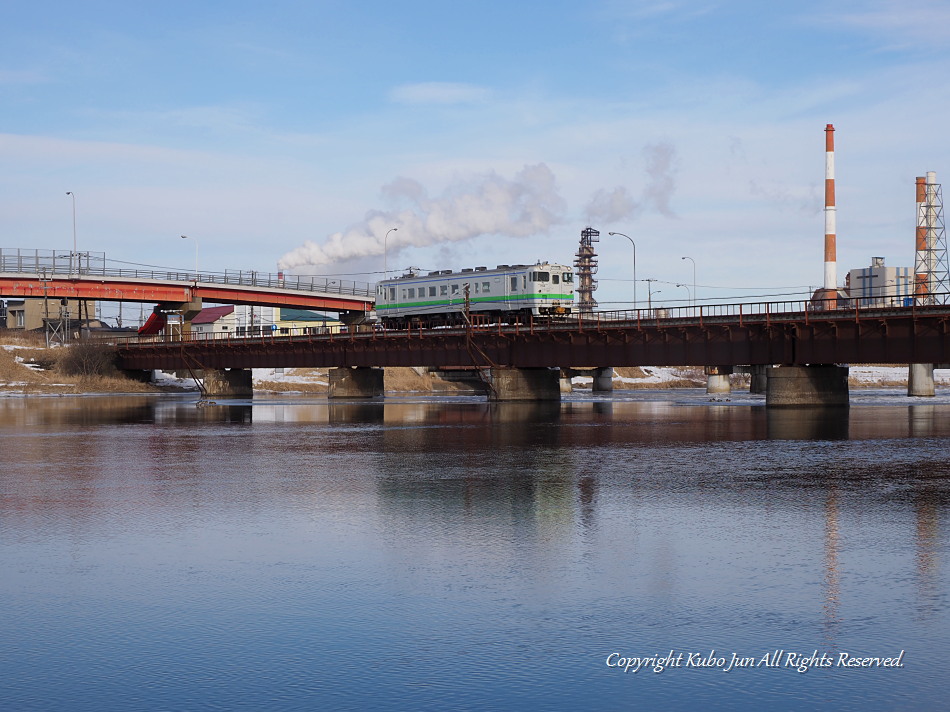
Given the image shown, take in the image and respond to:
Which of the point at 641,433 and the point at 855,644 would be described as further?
the point at 641,433

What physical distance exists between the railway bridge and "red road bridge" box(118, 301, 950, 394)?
64 mm

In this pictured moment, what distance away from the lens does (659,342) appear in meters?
69.8

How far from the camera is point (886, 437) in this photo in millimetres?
39562

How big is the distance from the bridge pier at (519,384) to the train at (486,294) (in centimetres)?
426

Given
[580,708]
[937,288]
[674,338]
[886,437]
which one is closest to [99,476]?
[580,708]

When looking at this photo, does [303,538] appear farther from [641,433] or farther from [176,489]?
[641,433]

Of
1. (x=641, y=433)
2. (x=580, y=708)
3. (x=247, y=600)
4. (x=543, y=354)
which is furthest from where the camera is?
(x=543, y=354)

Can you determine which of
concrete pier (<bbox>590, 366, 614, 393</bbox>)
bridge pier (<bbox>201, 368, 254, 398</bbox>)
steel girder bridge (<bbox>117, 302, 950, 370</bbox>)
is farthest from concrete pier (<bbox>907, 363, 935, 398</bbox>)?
bridge pier (<bbox>201, 368, 254, 398</bbox>)

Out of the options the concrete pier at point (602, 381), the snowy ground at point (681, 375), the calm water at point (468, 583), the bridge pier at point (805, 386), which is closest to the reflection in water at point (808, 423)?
the bridge pier at point (805, 386)

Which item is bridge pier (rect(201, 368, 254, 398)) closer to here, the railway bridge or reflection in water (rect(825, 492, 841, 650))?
the railway bridge

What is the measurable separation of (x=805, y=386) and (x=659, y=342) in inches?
374

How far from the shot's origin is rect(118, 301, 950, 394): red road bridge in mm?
59781

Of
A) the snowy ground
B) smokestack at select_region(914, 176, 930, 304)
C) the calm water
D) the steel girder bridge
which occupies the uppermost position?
smokestack at select_region(914, 176, 930, 304)

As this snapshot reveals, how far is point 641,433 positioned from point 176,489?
23.8 m
